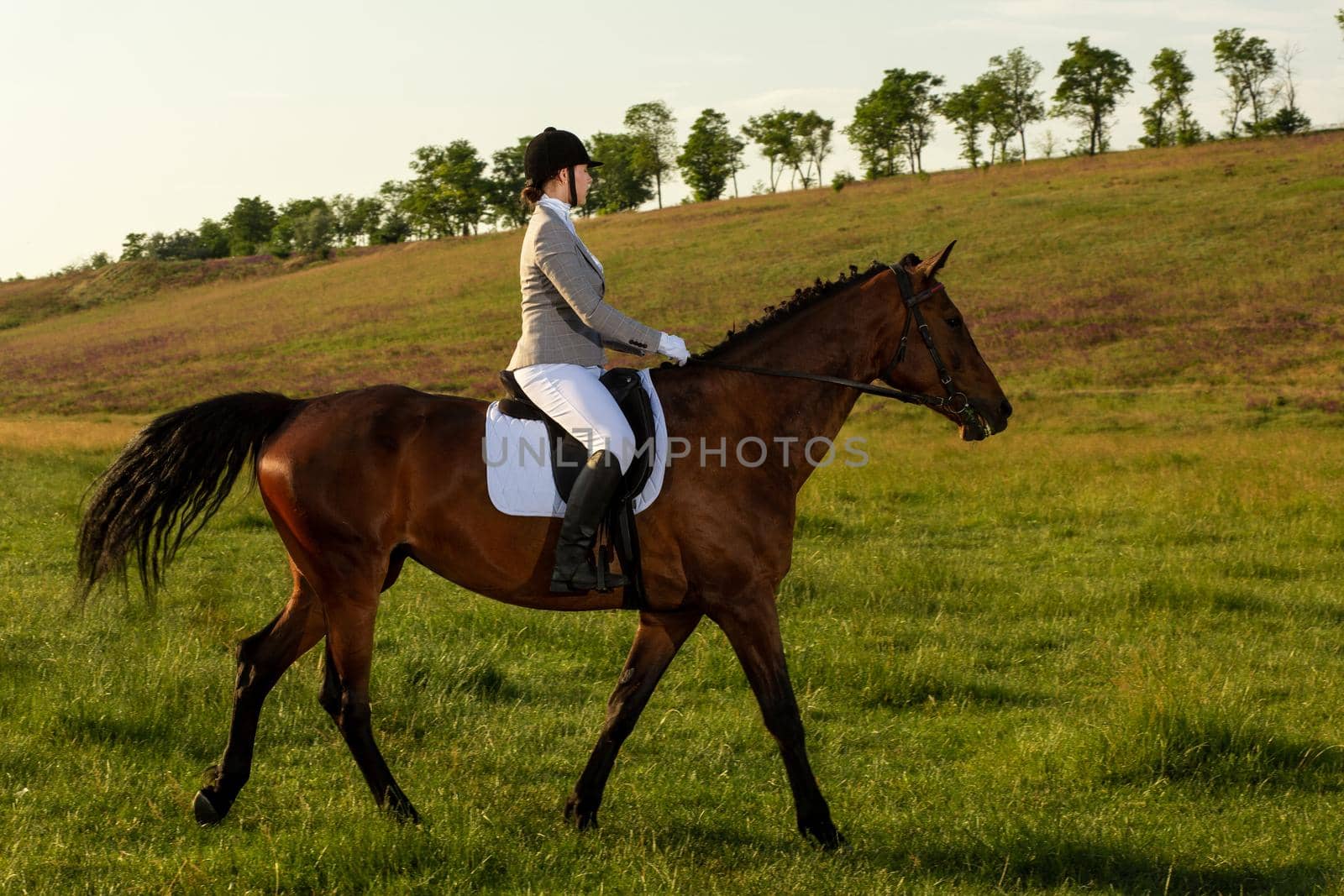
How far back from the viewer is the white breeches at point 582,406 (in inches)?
205

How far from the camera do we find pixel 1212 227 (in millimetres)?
46969

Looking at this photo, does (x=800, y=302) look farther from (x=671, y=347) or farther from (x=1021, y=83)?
(x=1021, y=83)

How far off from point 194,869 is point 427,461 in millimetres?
2024

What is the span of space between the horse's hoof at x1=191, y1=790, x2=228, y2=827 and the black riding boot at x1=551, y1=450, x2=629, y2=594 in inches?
76.0

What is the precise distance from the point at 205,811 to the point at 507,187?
103707mm

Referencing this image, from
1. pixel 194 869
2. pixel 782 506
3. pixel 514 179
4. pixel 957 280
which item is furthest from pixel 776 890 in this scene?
pixel 514 179

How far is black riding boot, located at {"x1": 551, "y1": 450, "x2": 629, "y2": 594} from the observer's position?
16.9 ft

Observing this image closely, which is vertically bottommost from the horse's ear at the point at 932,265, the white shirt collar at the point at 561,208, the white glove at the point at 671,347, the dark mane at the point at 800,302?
the white glove at the point at 671,347

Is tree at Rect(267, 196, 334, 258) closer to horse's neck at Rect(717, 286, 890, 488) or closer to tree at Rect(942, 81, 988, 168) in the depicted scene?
tree at Rect(942, 81, 988, 168)

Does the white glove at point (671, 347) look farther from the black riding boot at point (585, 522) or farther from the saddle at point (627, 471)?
the black riding boot at point (585, 522)

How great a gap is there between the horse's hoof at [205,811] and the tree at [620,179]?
10253cm

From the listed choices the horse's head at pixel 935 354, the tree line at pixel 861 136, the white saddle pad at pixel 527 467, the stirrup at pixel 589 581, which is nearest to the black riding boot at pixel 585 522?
the stirrup at pixel 589 581

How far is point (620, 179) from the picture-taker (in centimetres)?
10900

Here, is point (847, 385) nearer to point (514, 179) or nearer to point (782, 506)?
point (782, 506)
